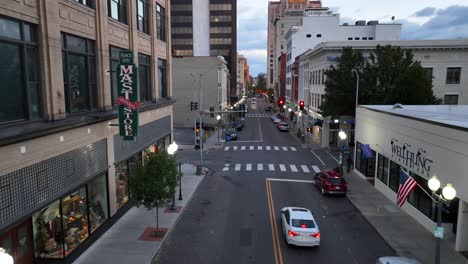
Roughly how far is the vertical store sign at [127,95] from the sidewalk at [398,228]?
1397cm

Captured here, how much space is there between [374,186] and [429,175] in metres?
9.77

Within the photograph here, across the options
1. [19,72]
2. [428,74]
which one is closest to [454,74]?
[428,74]

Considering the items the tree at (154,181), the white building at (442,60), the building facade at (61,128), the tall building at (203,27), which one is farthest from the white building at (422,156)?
the tall building at (203,27)

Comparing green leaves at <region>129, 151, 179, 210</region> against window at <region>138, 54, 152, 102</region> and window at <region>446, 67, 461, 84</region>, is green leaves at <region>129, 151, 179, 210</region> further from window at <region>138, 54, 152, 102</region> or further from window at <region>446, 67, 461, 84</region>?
window at <region>446, 67, 461, 84</region>

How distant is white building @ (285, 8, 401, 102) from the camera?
249 ft

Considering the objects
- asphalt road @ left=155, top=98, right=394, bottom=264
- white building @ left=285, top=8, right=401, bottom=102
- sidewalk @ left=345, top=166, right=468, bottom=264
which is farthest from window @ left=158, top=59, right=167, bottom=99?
white building @ left=285, top=8, right=401, bottom=102

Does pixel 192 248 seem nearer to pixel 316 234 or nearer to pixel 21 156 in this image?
pixel 316 234

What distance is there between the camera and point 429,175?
1877 cm

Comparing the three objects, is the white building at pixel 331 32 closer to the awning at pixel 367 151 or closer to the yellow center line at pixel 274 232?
the awning at pixel 367 151

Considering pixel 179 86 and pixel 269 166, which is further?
pixel 179 86

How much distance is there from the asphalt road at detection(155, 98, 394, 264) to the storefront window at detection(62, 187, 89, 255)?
3.64 m

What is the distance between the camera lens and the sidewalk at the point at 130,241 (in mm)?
15375

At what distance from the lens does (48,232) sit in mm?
14008

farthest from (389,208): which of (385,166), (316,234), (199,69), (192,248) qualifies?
(199,69)
